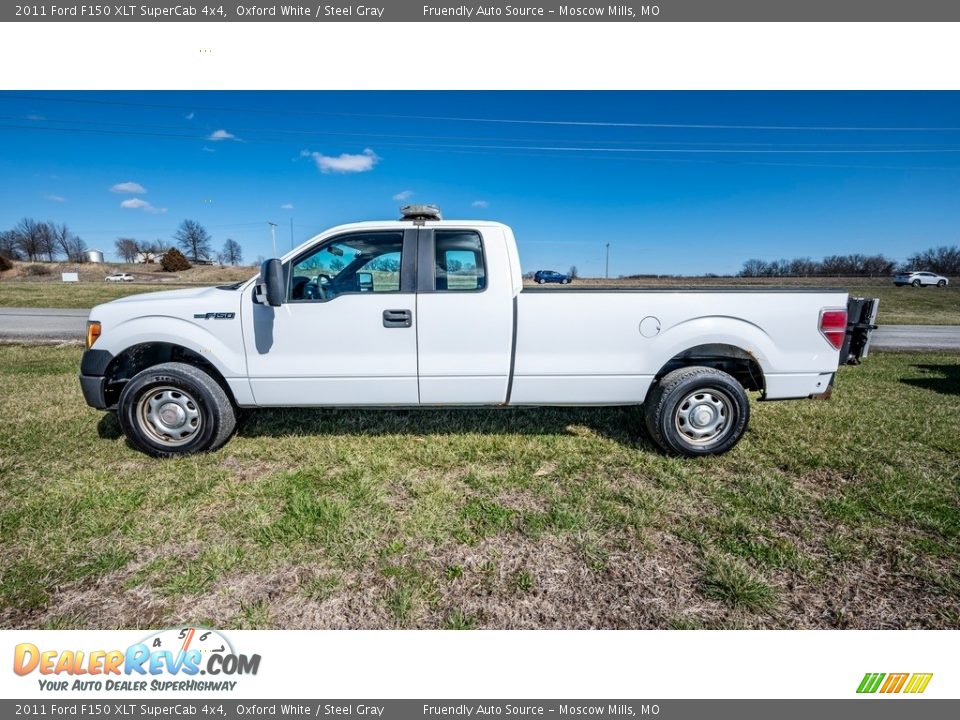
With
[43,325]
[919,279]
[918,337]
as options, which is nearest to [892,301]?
[919,279]

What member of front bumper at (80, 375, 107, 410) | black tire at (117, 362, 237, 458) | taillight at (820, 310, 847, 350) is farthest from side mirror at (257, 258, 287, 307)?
taillight at (820, 310, 847, 350)

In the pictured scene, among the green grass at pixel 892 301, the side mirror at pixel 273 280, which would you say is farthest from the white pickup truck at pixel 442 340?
the green grass at pixel 892 301

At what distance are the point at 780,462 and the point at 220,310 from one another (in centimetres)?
503

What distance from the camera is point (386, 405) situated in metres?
3.84

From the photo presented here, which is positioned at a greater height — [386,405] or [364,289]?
[364,289]

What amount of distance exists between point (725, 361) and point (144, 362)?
18.1 ft

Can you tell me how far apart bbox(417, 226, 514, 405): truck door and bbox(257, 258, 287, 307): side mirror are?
109 centimetres

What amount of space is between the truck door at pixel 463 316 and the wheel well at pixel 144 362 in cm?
192

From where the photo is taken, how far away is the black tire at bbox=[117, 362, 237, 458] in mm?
3689

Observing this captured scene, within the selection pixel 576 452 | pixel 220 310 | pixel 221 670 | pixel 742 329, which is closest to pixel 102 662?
pixel 221 670

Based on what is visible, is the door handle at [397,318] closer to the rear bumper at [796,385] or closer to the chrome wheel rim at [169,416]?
the chrome wheel rim at [169,416]

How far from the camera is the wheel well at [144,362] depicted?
3.83m

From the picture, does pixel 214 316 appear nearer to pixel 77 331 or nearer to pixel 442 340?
pixel 442 340

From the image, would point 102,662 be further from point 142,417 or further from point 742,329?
point 742,329
